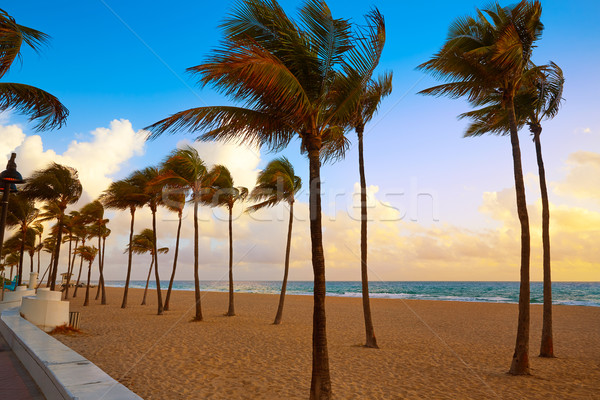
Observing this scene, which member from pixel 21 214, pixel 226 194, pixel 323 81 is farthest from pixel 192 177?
pixel 21 214

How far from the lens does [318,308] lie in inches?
231

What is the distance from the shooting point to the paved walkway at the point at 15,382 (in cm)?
507

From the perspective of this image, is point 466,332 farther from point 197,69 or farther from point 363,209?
point 197,69

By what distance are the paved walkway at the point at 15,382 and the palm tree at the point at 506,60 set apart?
9663 millimetres

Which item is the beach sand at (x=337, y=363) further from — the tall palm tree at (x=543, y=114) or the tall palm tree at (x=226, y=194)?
the tall palm tree at (x=226, y=194)

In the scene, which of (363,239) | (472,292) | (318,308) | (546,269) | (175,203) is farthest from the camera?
(472,292)

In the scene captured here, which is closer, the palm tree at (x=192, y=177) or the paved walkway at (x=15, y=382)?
the paved walkway at (x=15, y=382)

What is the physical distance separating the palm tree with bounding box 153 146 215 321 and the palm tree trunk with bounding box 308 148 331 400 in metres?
14.6

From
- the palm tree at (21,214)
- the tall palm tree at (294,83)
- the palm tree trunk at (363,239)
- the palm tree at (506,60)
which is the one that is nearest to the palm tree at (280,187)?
the palm tree trunk at (363,239)

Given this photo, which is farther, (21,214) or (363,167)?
(21,214)

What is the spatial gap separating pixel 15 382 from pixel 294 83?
6.27 m

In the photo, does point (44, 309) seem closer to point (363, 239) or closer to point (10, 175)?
point (10, 175)

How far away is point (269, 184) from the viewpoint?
765 inches

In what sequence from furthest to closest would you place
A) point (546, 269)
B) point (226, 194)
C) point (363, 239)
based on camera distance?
point (226, 194) → point (363, 239) → point (546, 269)
